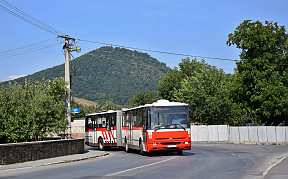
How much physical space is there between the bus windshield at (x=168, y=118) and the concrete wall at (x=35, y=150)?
5.49m

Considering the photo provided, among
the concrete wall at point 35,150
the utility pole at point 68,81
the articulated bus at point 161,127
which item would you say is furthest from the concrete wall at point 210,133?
the concrete wall at point 35,150

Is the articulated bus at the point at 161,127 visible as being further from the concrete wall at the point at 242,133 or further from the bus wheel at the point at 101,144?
the concrete wall at the point at 242,133

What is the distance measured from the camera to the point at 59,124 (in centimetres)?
2503

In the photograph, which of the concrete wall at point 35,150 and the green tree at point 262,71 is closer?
the concrete wall at point 35,150

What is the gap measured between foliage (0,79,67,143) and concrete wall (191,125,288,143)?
27.0 meters

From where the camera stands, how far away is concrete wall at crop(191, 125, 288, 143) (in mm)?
45312

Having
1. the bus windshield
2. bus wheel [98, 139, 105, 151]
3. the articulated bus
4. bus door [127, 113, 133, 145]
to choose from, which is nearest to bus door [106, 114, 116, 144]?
bus wheel [98, 139, 105, 151]

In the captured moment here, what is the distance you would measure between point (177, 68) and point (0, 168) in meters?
71.4

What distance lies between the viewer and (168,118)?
2306cm

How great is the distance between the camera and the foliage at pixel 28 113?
22311mm

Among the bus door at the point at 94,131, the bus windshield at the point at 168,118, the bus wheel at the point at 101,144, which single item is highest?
the bus windshield at the point at 168,118

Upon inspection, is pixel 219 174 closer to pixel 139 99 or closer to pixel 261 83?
pixel 261 83

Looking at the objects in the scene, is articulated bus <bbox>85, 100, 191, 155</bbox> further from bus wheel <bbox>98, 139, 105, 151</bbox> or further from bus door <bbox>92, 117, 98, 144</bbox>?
bus door <bbox>92, 117, 98, 144</bbox>

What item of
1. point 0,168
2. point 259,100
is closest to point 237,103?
point 259,100
